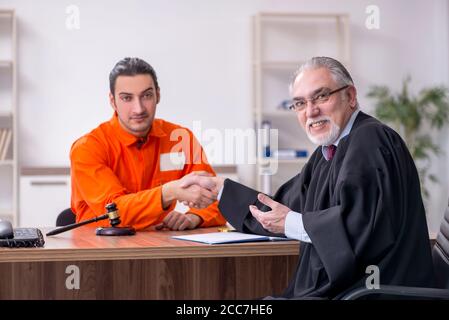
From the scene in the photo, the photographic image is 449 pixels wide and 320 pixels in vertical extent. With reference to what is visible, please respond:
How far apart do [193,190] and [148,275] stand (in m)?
0.38

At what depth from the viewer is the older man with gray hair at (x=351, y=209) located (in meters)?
2.05

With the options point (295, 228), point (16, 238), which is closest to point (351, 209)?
point (295, 228)

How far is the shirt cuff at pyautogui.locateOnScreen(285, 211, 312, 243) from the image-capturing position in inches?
88.4

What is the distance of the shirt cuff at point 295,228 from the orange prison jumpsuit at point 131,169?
0.73m

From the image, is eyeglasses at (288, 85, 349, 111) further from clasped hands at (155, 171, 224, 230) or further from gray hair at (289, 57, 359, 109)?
clasped hands at (155, 171, 224, 230)

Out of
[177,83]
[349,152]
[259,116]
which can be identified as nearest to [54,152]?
[177,83]

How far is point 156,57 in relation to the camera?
6344mm

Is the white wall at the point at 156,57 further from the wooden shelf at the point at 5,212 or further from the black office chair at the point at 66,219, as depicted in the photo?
the black office chair at the point at 66,219

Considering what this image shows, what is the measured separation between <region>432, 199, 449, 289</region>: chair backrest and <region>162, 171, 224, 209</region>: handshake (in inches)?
34.2

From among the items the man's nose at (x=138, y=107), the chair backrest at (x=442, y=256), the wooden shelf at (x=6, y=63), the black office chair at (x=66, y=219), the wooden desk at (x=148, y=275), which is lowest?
the wooden desk at (x=148, y=275)

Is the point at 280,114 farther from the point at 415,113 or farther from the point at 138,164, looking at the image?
the point at 138,164

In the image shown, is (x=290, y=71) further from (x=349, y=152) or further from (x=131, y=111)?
(x=349, y=152)

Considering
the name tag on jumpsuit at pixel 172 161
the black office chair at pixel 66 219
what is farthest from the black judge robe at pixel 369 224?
the black office chair at pixel 66 219

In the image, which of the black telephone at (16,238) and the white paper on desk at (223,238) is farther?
the white paper on desk at (223,238)
